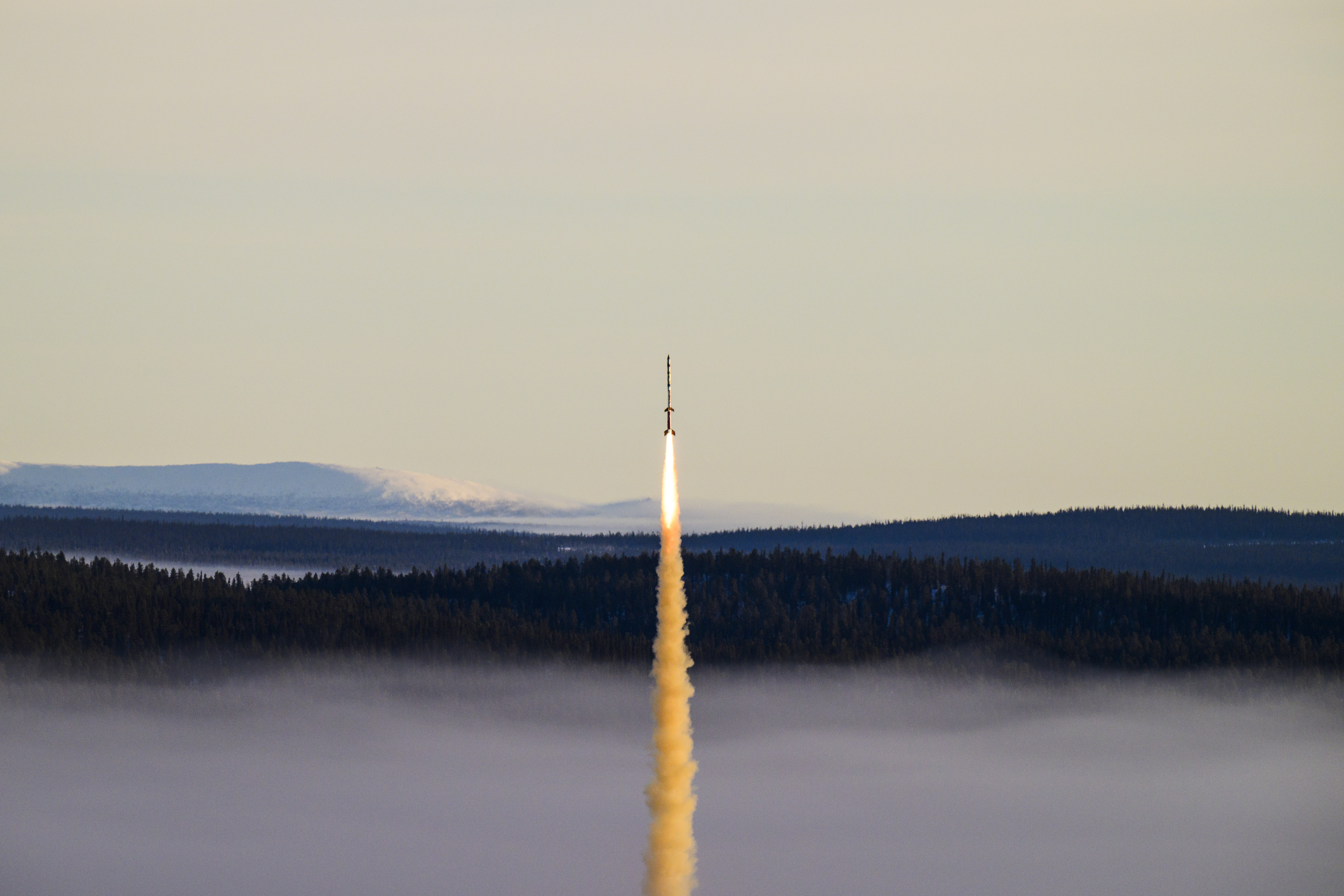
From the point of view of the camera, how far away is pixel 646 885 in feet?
410

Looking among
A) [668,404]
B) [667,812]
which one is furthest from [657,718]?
[668,404]

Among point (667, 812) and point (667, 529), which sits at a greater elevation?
point (667, 529)

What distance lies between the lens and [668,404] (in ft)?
269

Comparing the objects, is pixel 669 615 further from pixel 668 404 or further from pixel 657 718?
pixel 668 404

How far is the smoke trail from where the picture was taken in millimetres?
119312

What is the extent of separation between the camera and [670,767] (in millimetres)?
120125

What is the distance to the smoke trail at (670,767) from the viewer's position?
119312 millimetres

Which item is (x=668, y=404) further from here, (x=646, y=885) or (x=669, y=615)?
(x=646, y=885)

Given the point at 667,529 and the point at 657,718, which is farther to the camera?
the point at 657,718

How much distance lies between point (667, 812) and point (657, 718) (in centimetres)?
693

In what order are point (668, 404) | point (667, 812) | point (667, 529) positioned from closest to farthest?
point (668, 404) → point (667, 529) → point (667, 812)

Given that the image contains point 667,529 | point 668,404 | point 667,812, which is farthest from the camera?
point 667,812

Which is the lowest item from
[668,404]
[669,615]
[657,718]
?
[657,718]

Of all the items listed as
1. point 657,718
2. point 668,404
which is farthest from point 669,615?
point 668,404
